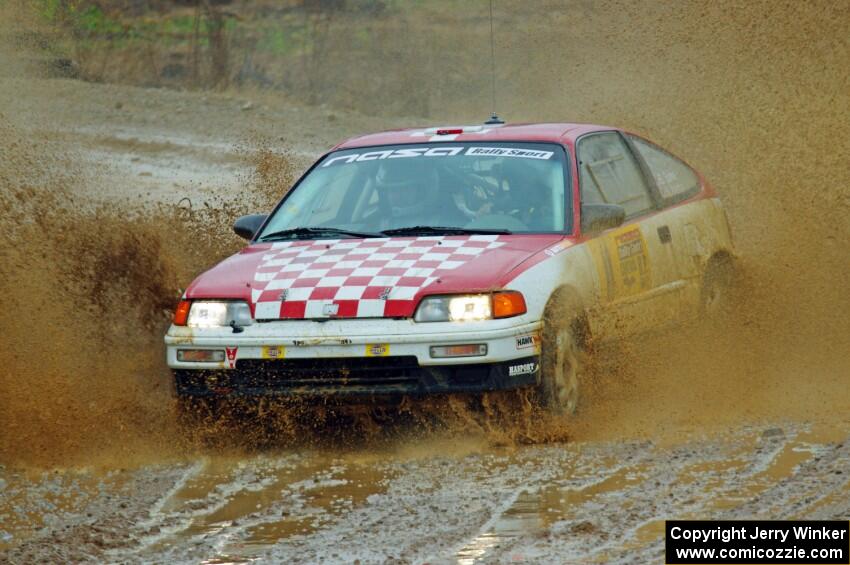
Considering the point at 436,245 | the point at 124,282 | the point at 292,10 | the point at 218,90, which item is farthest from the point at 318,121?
the point at 436,245

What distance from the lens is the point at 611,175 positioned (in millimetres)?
7871

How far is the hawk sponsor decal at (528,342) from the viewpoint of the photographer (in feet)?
20.8

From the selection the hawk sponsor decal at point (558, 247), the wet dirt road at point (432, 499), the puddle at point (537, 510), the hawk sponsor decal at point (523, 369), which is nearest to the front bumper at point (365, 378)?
the hawk sponsor decal at point (523, 369)

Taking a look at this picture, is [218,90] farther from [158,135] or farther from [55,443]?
[55,443]

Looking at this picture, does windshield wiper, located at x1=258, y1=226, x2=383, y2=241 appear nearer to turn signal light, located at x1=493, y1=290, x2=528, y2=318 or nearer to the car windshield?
the car windshield

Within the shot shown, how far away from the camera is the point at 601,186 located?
25.3ft

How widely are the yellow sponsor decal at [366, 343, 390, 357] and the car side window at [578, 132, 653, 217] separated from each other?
159 centimetres

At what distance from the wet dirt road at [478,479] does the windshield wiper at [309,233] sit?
0.96 metres

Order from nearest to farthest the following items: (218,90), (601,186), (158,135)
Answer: (601,186)
(158,135)
(218,90)

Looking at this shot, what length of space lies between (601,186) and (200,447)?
98.3 inches

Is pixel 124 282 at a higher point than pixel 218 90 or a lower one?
lower

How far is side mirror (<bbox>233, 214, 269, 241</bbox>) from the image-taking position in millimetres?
7812

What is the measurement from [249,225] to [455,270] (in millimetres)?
1719

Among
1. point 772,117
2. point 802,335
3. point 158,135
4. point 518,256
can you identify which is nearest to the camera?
point 518,256
